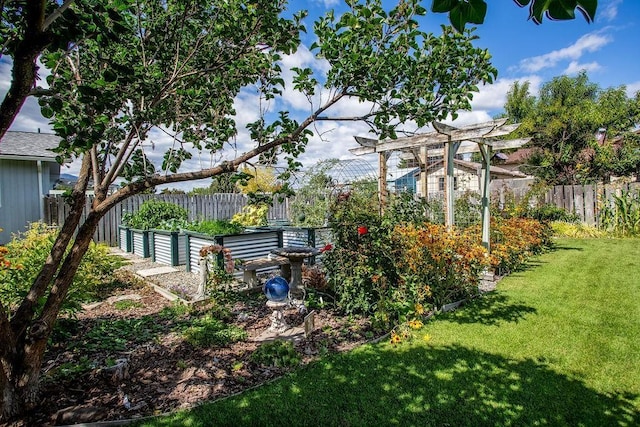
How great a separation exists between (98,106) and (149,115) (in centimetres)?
86

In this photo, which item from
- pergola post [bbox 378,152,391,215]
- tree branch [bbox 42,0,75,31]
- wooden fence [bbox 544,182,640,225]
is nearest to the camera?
tree branch [bbox 42,0,75,31]

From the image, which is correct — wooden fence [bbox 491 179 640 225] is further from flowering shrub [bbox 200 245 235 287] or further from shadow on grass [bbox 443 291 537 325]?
flowering shrub [bbox 200 245 235 287]

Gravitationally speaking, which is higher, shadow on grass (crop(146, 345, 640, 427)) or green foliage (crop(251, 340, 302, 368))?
green foliage (crop(251, 340, 302, 368))

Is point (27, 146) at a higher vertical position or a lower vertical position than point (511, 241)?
higher

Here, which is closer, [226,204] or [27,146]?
[27,146]

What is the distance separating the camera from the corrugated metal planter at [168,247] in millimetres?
7996

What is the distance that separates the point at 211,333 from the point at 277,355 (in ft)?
3.14

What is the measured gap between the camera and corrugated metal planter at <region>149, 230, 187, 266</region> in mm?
7996

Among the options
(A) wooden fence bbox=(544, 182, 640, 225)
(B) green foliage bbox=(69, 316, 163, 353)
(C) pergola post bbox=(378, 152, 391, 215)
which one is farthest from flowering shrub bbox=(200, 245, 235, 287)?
(A) wooden fence bbox=(544, 182, 640, 225)

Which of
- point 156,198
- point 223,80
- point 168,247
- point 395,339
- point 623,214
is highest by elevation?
point 223,80

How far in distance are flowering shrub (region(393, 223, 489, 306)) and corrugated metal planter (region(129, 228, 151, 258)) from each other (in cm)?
719

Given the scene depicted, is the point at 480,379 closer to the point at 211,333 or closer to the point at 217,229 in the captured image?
the point at 211,333

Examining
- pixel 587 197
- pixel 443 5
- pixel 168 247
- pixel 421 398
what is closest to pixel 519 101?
pixel 587 197

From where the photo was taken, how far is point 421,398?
2820 mm
